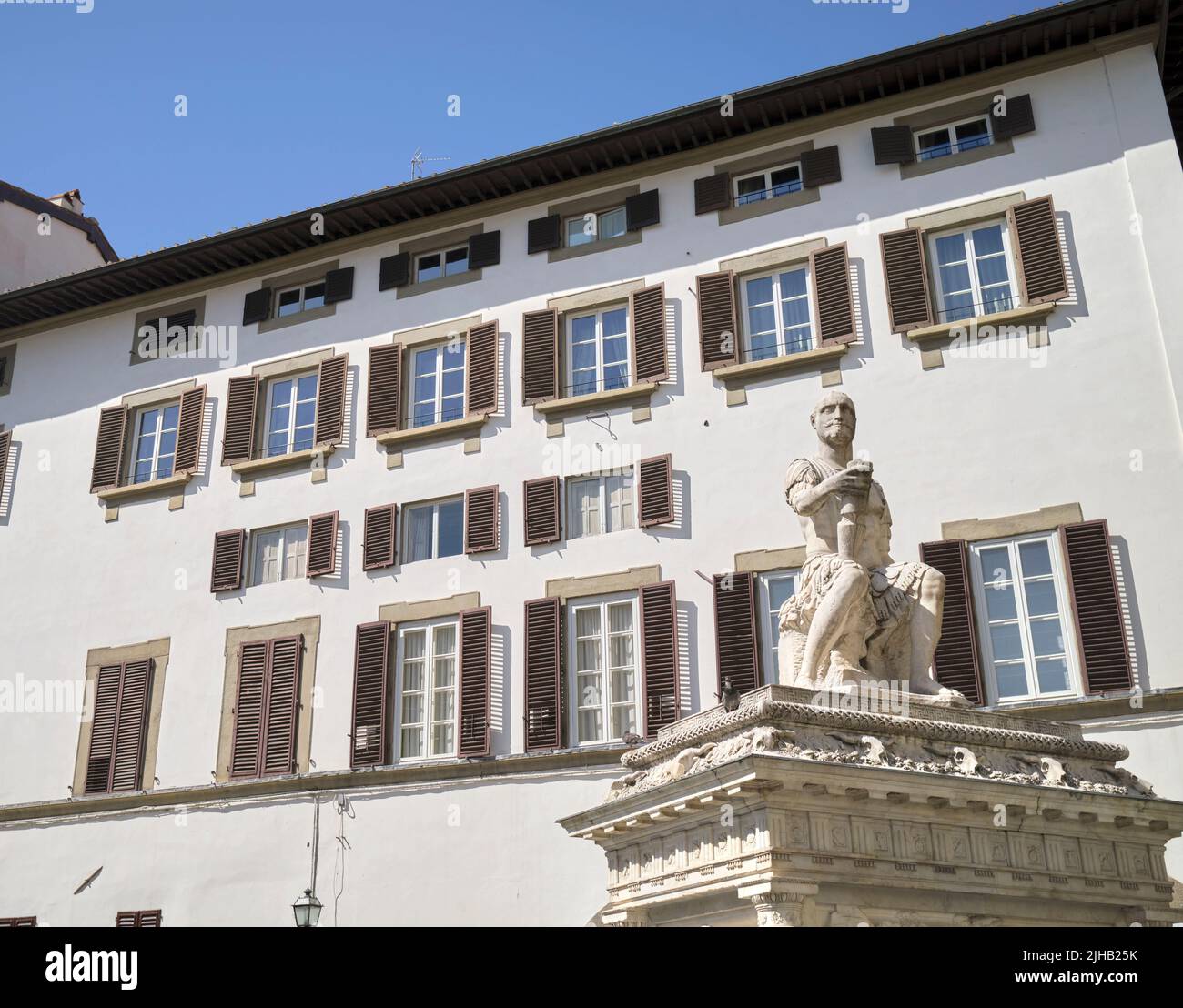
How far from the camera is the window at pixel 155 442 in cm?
2742

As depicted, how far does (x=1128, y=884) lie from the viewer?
35.8 ft

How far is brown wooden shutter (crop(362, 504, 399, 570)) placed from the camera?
2409 centimetres

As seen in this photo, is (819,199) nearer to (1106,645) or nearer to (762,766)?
(1106,645)

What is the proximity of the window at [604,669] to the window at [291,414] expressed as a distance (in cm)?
722

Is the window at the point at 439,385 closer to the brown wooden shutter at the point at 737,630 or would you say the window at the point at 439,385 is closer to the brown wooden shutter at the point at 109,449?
the brown wooden shutter at the point at 737,630

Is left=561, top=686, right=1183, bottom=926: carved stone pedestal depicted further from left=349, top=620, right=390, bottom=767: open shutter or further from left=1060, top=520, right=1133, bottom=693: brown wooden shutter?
left=349, top=620, right=390, bottom=767: open shutter

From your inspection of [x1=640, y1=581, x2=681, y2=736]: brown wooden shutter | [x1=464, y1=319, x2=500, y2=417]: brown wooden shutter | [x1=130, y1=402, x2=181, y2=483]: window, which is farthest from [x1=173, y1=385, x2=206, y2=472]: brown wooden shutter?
[x1=640, y1=581, x2=681, y2=736]: brown wooden shutter

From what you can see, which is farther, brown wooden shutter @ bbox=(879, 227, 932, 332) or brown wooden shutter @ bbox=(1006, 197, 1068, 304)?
brown wooden shutter @ bbox=(879, 227, 932, 332)

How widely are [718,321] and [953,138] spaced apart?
16.5ft

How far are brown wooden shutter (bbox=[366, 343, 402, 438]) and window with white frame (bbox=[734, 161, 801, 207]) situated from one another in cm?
707

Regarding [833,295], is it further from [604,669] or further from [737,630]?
[604,669]

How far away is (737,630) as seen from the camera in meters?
20.9

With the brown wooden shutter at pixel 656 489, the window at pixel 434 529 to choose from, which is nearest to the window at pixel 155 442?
the window at pixel 434 529
